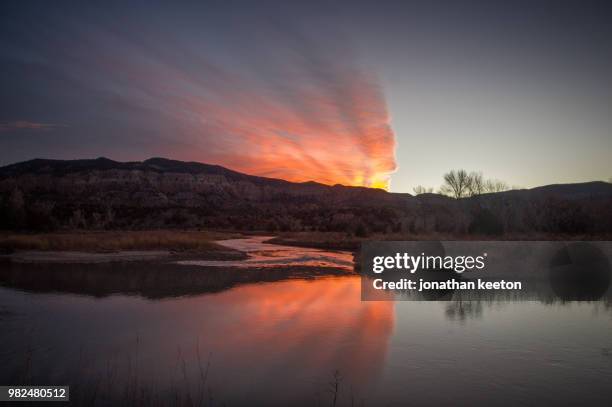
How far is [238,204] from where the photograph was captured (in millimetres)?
103375

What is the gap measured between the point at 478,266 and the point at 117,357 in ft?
65.6

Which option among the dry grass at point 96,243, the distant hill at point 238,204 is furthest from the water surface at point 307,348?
the distant hill at point 238,204

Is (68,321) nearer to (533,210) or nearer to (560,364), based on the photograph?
(560,364)

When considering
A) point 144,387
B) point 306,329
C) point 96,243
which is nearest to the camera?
point 144,387

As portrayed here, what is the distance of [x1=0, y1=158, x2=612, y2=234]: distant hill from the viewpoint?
4416cm

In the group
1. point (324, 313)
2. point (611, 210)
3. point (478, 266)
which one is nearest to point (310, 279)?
point (324, 313)

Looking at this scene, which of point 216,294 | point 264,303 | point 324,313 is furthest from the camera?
point 216,294

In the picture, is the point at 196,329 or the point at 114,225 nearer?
the point at 196,329

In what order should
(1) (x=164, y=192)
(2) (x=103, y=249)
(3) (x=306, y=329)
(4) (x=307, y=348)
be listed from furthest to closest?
(1) (x=164, y=192) → (2) (x=103, y=249) → (3) (x=306, y=329) → (4) (x=307, y=348)

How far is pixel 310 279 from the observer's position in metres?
21.7

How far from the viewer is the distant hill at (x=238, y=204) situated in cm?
4416

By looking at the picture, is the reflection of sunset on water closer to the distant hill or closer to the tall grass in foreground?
the tall grass in foreground

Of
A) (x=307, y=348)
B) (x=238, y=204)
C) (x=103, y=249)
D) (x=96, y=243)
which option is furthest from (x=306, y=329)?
(x=238, y=204)

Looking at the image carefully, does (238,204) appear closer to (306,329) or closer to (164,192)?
(164,192)
